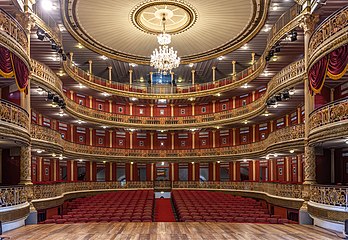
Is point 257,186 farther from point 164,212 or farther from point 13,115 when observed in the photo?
point 13,115

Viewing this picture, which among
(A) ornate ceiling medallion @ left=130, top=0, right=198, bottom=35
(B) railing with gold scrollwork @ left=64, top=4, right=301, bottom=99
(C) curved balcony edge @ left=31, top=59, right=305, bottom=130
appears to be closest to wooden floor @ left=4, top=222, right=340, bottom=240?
(C) curved balcony edge @ left=31, top=59, right=305, bottom=130

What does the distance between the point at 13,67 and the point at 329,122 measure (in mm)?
12175

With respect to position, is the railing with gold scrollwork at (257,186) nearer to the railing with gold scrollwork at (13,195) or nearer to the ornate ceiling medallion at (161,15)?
the ornate ceiling medallion at (161,15)

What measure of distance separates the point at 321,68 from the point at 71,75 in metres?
17.8

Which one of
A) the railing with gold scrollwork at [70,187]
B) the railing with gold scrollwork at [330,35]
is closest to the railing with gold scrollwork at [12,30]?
the railing with gold scrollwork at [70,187]

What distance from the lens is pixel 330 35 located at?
12.5 m

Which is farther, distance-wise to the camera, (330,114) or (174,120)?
(174,120)

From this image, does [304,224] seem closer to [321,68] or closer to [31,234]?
[321,68]

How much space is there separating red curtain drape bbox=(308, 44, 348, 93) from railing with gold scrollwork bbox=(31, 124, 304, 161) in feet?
14.0

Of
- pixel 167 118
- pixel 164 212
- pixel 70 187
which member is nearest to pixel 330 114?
pixel 164 212

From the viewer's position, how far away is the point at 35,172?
2484cm

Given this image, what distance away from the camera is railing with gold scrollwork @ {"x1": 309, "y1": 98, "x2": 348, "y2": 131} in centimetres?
1193

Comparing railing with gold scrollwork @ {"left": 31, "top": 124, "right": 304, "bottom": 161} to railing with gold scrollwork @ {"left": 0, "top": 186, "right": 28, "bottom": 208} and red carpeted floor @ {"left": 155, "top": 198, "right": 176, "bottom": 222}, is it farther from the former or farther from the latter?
red carpeted floor @ {"left": 155, "top": 198, "right": 176, "bottom": 222}

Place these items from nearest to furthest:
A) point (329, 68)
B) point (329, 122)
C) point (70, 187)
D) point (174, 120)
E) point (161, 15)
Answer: point (329, 122) < point (329, 68) < point (161, 15) < point (70, 187) < point (174, 120)
